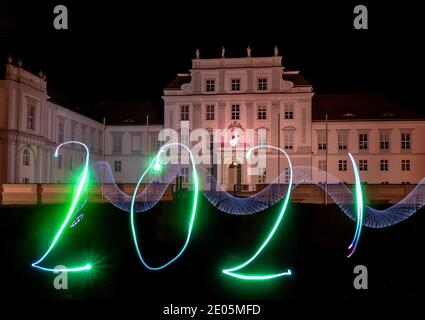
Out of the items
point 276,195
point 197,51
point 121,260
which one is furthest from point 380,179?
point 121,260

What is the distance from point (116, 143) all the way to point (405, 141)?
28584mm

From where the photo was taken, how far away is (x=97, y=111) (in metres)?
57.8

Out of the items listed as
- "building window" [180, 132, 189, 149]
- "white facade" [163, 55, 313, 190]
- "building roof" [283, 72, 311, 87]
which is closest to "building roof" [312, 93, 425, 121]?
"white facade" [163, 55, 313, 190]

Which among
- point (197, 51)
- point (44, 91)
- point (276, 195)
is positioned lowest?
point (276, 195)

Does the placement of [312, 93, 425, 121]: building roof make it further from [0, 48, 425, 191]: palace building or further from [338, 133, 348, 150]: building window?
[338, 133, 348, 150]: building window

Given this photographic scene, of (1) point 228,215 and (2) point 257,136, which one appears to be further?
(2) point 257,136

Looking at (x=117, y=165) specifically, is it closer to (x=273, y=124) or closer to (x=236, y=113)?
Answer: (x=236, y=113)

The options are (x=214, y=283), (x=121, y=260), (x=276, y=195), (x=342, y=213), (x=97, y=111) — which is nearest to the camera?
(x=214, y=283)

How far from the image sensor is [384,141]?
51.7m

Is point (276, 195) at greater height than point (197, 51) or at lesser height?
lesser

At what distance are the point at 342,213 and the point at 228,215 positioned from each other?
446 centimetres

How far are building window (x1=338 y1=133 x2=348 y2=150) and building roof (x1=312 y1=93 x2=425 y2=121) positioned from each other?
155 centimetres

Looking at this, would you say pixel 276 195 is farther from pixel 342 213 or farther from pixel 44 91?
pixel 44 91

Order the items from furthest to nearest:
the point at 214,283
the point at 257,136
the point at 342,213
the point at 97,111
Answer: the point at 97,111
the point at 257,136
the point at 342,213
the point at 214,283
